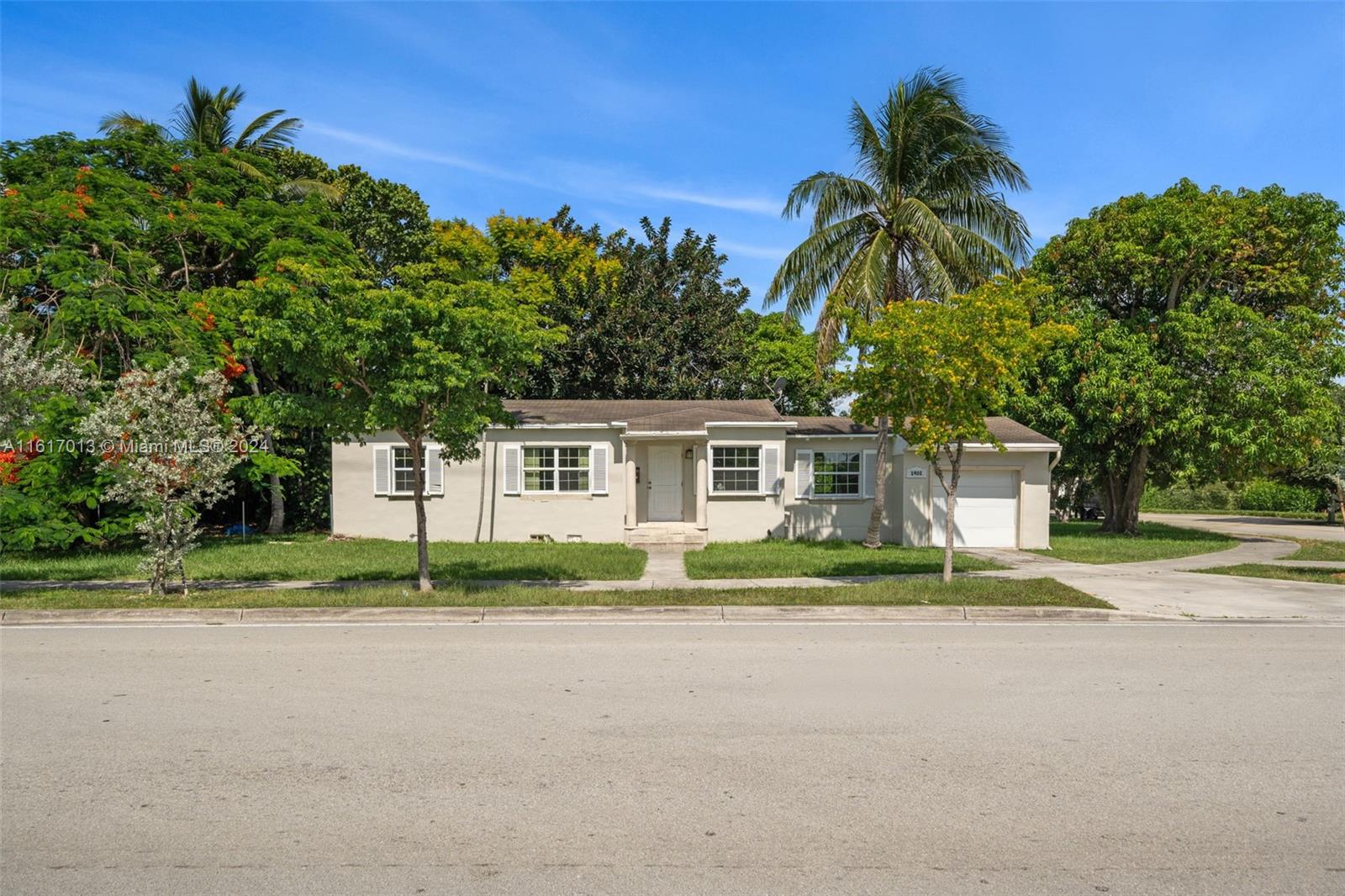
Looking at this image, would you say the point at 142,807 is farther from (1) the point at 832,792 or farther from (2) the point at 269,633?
(2) the point at 269,633

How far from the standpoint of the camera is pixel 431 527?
22359 mm

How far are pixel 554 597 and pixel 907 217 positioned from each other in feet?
40.7

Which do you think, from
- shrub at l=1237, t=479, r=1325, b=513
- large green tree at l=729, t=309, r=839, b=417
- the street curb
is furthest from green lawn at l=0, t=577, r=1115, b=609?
shrub at l=1237, t=479, r=1325, b=513

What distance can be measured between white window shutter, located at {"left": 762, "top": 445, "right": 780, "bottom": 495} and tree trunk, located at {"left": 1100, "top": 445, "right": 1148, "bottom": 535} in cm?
1140

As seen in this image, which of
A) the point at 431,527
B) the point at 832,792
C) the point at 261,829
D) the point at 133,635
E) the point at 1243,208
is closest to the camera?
the point at 261,829

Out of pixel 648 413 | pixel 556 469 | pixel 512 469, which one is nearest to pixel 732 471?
pixel 648 413

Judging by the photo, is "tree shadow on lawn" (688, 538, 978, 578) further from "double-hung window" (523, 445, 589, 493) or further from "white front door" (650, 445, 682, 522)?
"double-hung window" (523, 445, 589, 493)

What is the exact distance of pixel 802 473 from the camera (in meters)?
22.9

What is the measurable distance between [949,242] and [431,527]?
13870 millimetres

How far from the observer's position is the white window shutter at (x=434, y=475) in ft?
73.7

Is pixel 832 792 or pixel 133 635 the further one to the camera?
pixel 133 635

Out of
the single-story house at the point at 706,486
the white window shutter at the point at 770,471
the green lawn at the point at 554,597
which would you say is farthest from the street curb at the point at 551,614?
the white window shutter at the point at 770,471

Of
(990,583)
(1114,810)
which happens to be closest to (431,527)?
(990,583)

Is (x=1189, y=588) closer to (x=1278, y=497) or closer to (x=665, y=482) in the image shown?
(x=665, y=482)
